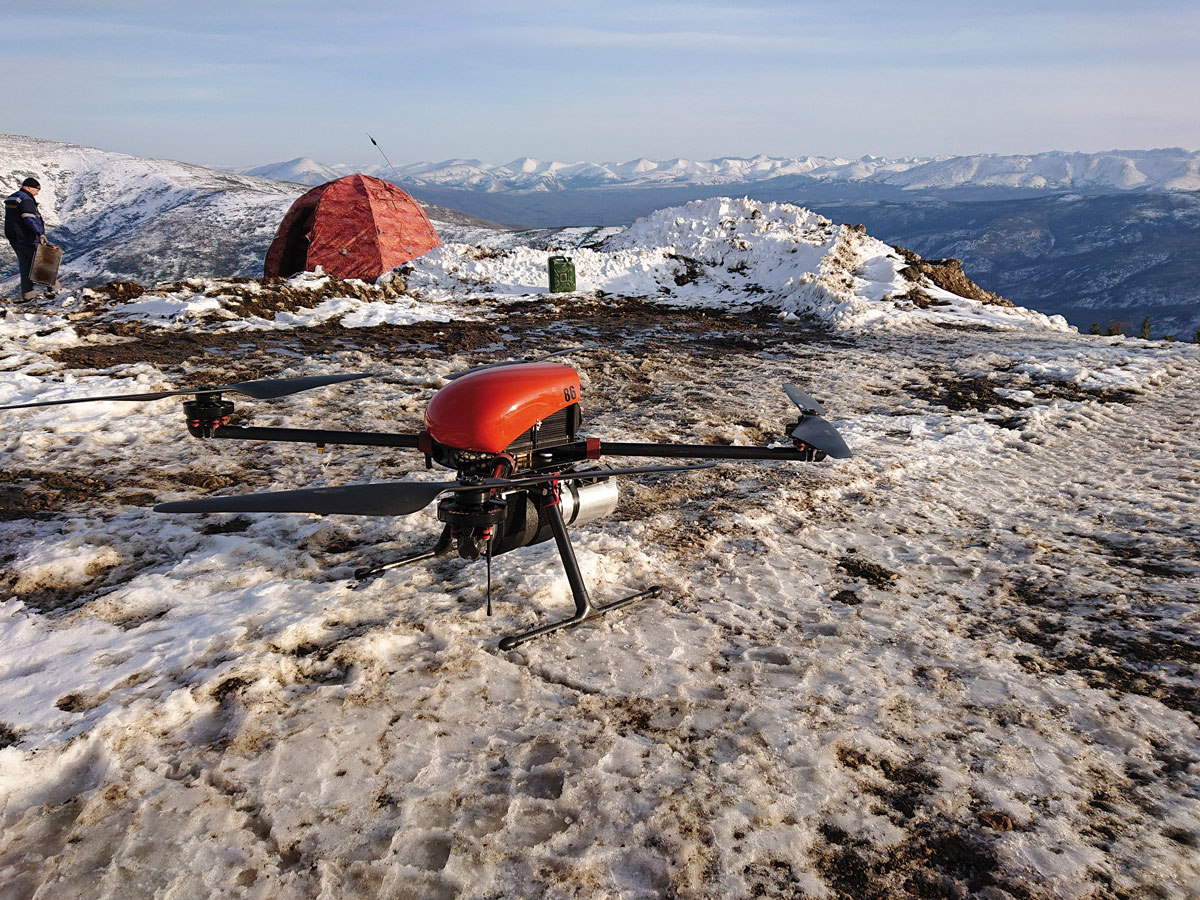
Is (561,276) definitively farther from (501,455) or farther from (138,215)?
(138,215)

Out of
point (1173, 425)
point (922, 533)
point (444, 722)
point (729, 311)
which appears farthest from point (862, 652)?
point (729, 311)

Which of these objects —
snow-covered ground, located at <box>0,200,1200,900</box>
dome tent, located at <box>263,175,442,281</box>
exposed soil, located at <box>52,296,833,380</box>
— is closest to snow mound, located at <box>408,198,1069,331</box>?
dome tent, located at <box>263,175,442,281</box>

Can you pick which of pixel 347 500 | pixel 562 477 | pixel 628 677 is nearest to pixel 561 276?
pixel 562 477

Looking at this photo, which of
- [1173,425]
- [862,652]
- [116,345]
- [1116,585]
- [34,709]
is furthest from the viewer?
[116,345]

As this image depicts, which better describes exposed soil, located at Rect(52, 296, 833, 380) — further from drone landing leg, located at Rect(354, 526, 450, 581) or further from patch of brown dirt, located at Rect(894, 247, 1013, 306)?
drone landing leg, located at Rect(354, 526, 450, 581)

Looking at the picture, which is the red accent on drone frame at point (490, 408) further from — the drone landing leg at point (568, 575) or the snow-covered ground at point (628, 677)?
the snow-covered ground at point (628, 677)

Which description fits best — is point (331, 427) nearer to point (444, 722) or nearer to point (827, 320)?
point (444, 722)
